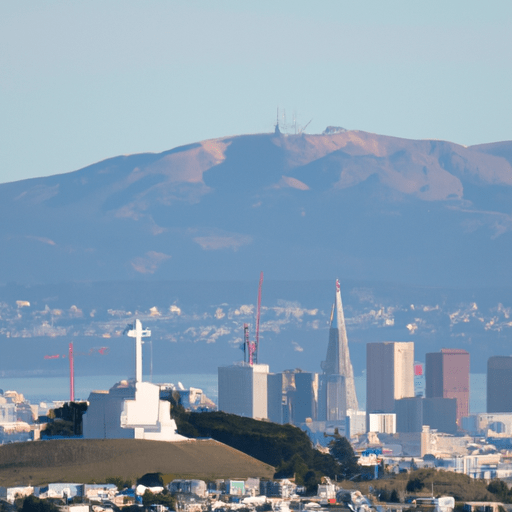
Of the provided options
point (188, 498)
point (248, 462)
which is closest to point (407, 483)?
point (248, 462)

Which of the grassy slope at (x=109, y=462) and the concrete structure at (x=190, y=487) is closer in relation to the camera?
the concrete structure at (x=190, y=487)

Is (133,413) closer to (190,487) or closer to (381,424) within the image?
(190,487)

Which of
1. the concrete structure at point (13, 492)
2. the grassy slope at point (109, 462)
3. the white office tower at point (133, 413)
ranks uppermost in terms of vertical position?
the white office tower at point (133, 413)

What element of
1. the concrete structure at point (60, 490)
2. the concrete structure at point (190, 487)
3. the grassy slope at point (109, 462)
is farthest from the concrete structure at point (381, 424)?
the concrete structure at point (60, 490)

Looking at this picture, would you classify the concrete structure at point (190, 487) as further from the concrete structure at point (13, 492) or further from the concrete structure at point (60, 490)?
the concrete structure at point (13, 492)

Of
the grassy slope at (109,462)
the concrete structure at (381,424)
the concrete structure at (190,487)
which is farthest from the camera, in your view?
the concrete structure at (381,424)

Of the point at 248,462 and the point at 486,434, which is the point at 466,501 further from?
the point at 486,434

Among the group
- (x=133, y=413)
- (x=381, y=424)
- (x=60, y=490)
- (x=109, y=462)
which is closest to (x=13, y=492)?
(x=60, y=490)
